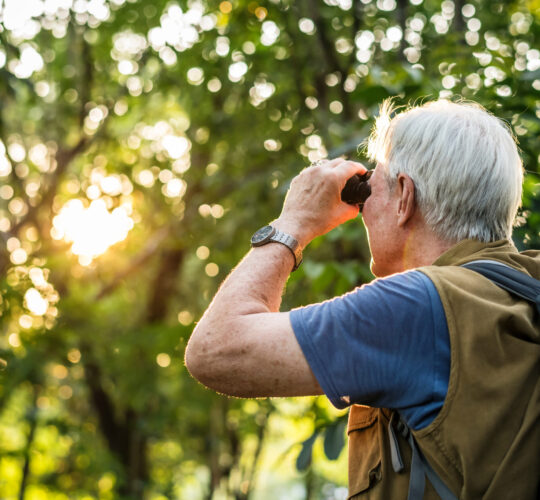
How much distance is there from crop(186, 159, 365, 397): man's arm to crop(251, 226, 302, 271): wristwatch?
0.04 feet

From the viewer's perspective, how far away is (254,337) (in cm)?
120

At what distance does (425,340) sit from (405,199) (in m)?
0.37

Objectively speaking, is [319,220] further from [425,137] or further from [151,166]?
[151,166]

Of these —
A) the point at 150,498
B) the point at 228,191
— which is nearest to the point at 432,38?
the point at 228,191

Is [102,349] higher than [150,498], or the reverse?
[102,349]

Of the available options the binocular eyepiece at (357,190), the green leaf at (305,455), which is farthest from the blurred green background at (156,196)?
the binocular eyepiece at (357,190)

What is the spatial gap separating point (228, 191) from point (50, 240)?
6.57ft

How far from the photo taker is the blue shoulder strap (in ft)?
3.77

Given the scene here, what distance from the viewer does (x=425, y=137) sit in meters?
1.38

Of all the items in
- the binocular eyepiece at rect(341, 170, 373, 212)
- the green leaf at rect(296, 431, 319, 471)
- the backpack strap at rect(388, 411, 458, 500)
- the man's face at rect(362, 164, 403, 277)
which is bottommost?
the green leaf at rect(296, 431, 319, 471)

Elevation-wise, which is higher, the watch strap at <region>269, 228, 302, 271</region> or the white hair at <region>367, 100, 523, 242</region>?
the white hair at <region>367, 100, 523, 242</region>

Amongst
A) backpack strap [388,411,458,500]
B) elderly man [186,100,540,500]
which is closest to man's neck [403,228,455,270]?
elderly man [186,100,540,500]

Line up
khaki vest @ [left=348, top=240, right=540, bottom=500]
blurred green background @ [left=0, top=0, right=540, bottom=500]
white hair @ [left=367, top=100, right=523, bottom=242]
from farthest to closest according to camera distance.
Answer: blurred green background @ [left=0, top=0, right=540, bottom=500], white hair @ [left=367, top=100, right=523, bottom=242], khaki vest @ [left=348, top=240, right=540, bottom=500]

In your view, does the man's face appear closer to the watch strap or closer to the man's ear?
the man's ear
